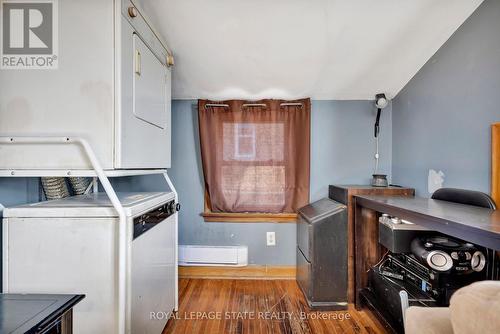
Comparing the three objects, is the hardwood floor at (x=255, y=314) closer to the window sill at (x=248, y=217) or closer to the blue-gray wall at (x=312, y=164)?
the blue-gray wall at (x=312, y=164)

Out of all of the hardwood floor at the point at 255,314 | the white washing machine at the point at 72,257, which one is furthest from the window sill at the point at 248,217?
the white washing machine at the point at 72,257

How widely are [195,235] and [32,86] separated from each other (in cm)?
176

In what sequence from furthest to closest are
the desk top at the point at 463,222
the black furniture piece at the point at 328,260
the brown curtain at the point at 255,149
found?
1. the brown curtain at the point at 255,149
2. the black furniture piece at the point at 328,260
3. the desk top at the point at 463,222

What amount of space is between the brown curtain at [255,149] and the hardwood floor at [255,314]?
0.76 meters

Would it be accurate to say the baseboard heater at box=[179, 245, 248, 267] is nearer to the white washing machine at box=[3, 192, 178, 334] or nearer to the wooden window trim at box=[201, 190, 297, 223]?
the wooden window trim at box=[201, 190, 297, 223]

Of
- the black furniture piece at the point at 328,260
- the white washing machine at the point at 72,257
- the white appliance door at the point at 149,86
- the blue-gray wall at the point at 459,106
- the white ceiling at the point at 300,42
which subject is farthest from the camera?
the black furniture piece at the point at 328,260

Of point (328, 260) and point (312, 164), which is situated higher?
point (312, 164)

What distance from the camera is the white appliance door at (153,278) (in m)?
1.11

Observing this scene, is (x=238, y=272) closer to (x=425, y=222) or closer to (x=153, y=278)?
(x=153, y=278)

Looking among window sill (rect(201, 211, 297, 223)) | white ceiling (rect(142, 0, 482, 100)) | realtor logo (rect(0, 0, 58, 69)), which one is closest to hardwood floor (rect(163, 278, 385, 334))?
window sill (rect(201, 211, 297, 223))

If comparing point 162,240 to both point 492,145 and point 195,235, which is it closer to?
point 195,235

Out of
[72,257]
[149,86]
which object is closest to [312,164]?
[149,86]

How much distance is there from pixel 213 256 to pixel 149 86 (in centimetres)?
165

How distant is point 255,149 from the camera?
237 cm
